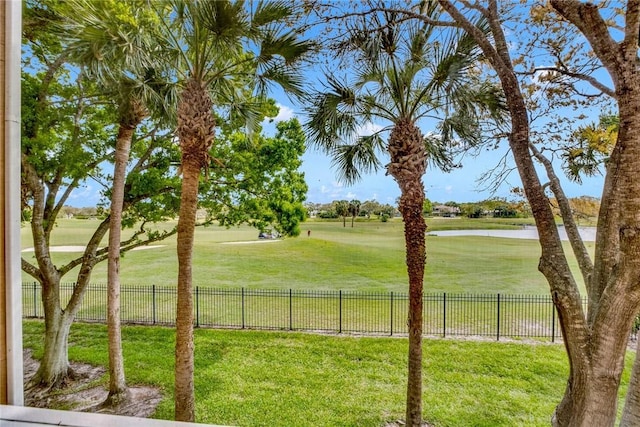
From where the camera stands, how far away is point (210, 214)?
349cm

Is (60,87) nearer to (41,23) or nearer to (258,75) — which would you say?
(41,23)

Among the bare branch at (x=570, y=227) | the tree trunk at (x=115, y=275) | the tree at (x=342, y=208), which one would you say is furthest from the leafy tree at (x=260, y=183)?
the bare branch at (x=570, y=227)

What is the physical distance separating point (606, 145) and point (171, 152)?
3855mm

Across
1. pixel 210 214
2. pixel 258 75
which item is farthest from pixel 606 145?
pixel 210 214

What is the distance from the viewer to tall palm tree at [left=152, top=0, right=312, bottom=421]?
1.84 meters

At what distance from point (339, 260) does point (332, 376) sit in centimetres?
122

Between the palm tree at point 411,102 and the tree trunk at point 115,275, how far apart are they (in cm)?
166

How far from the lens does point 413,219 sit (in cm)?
211

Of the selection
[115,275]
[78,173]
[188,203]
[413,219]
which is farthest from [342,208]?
[78,173]

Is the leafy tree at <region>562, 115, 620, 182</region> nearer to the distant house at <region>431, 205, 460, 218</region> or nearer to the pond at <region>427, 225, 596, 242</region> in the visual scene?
the pond at <region>427, 225, 596, 242</region>

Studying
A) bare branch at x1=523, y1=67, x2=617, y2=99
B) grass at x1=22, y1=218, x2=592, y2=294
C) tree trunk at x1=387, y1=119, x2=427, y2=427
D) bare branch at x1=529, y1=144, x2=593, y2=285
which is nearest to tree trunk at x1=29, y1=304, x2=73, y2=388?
grass at x1=22, y1=218, x2=592, y2=294

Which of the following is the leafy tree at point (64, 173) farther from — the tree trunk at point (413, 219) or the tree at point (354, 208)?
the tree trunk at point (413, 219)

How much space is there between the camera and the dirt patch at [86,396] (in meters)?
2.54

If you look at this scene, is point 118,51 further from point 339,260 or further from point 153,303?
point 153,303
